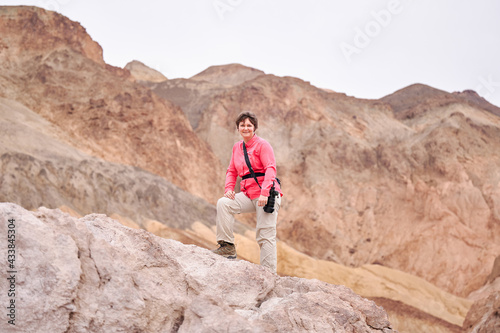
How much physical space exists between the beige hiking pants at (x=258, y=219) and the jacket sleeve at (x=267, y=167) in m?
0.24

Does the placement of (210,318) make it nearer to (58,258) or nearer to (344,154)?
(58,258)

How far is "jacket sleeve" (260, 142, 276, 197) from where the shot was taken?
14.7ft

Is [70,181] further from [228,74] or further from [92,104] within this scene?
[228,74]

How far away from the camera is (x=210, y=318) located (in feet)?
10.7

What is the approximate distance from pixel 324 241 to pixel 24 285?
90.7 feet

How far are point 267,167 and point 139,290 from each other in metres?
1.80

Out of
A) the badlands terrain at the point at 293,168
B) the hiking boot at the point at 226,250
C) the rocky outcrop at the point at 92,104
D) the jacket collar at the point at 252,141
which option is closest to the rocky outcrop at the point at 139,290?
the hiking boot at the point at 226,250

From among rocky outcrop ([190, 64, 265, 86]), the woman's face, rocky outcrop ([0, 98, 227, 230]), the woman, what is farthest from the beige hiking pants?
rocky outcrop ([190, 64, 265, 86])

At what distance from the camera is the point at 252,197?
4.71 meters

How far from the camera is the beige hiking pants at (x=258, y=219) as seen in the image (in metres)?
4.57

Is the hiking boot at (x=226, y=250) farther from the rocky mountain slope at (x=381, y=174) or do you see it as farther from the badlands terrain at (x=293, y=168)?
the rocky mountain slope at (x=381, y=174)
